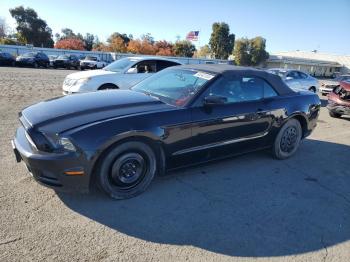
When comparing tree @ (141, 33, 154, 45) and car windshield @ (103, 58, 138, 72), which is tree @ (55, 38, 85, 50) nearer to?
tree @ (141, 33, 154, 45)

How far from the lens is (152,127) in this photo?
3.68 metres

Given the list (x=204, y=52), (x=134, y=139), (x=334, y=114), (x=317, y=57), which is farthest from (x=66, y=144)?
(x=317, y=57)

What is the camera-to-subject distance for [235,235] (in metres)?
3.20

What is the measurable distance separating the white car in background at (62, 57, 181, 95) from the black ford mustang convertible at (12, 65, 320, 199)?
3.51 m

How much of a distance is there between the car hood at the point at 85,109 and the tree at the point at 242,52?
58.4 meters

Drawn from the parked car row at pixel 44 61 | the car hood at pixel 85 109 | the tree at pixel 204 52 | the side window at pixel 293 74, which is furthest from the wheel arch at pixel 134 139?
the tree at pixel 204 52

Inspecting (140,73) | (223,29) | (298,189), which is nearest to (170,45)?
(223,29)

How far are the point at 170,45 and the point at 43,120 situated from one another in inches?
2790

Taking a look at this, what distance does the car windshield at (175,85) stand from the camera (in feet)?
14.0

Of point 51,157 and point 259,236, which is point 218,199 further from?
point 51,157

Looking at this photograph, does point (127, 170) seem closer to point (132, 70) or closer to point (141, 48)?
point (132, 70)

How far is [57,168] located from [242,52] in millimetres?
60877

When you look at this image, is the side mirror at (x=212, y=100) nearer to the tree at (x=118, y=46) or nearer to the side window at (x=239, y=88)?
the side window at (x=239, y=88)

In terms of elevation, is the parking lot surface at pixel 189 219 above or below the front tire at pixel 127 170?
below
